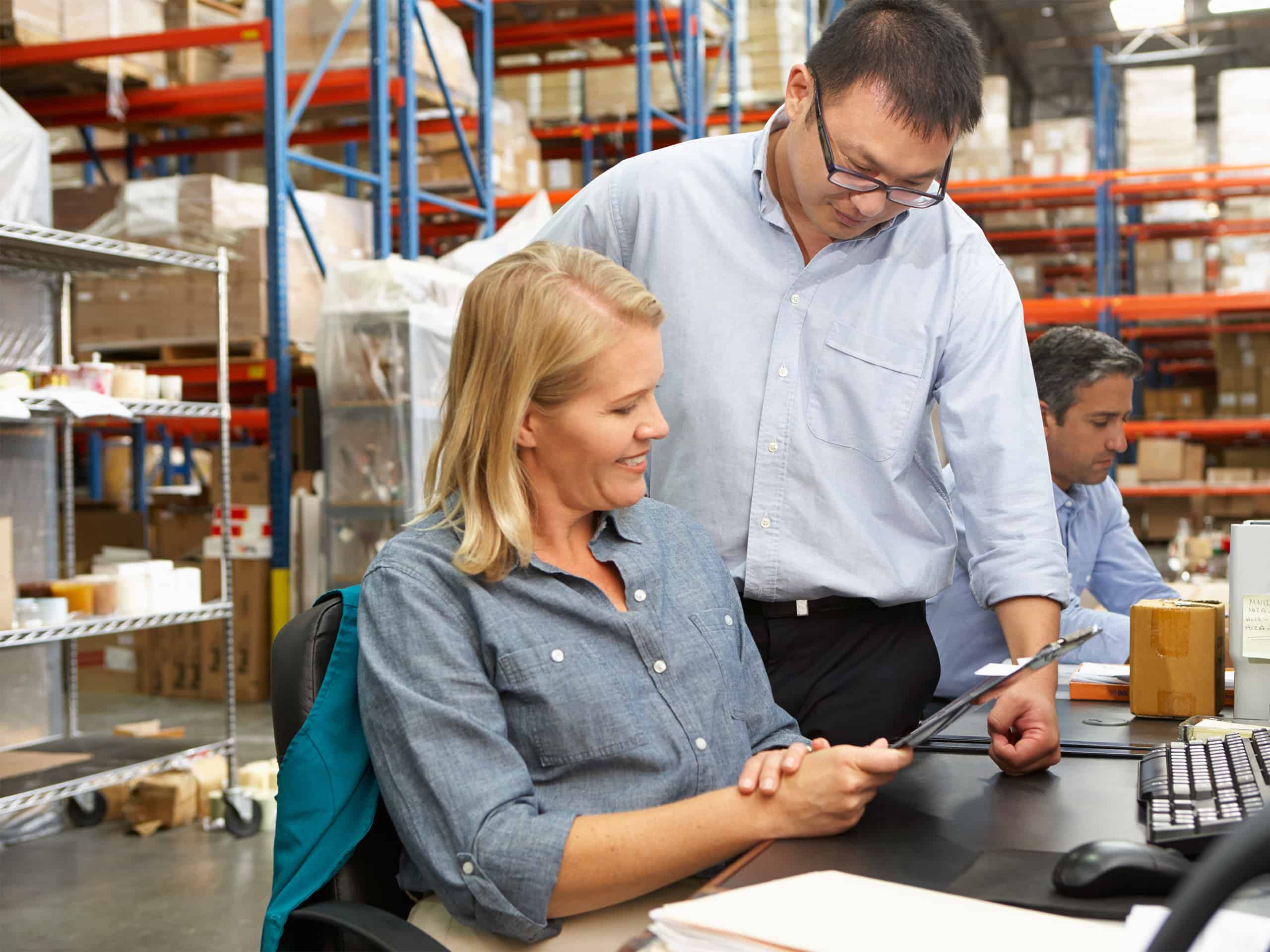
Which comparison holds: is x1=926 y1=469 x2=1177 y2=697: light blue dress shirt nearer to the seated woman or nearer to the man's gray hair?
the man's gray hair

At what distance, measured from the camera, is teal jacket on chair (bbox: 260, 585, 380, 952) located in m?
1.26

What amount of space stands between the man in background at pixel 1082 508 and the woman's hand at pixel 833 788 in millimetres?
1533

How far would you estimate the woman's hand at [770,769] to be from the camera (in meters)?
1.18

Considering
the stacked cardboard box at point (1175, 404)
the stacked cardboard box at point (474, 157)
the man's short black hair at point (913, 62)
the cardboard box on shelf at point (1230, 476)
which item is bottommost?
the cardboard box on shelf at point (1230, 476)

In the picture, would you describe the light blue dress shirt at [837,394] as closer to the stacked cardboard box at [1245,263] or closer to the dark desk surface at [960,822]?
the dark desk surface at [960,822]

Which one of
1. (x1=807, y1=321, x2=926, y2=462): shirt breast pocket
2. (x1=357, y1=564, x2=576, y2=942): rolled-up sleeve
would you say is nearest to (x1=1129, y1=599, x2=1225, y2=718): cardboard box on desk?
(x1=807, y1=321, x2=926, y2=462): shirt breast pocket

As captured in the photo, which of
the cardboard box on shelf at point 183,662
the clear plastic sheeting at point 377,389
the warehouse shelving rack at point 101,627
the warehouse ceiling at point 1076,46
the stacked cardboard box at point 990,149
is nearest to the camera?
the warehouse shelving rack at point 101,627

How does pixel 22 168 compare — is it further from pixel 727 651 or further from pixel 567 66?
pixel 567 66

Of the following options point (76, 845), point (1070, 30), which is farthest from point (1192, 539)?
point (1070, 30)

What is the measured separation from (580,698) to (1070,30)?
15.9 metres

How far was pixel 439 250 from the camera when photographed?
365 inches

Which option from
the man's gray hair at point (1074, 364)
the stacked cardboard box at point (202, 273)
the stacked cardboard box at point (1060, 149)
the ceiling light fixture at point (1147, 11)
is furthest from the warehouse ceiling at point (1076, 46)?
the man's gray hair at point (1074, 364)

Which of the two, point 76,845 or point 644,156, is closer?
point 644,156

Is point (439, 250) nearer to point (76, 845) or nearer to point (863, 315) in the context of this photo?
point (76, 845)
